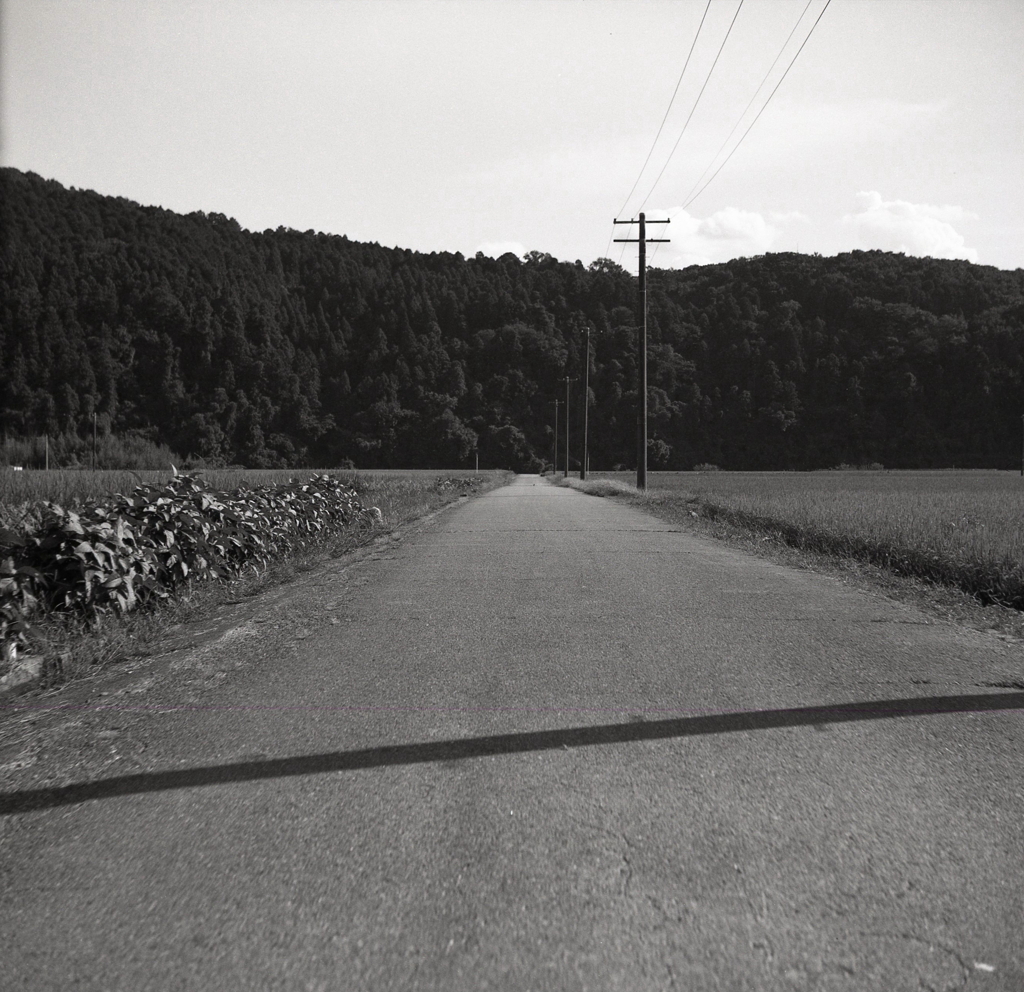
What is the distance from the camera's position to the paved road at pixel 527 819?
2045 millimetres

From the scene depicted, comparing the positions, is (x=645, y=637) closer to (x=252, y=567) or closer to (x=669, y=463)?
(x=252, y=567)

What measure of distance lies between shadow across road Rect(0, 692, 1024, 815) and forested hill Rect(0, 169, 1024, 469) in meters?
66.9

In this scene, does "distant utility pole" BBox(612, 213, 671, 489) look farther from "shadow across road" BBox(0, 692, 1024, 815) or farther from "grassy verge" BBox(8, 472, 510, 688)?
"shadow across road" BBox(0, 692, 1024, 815)

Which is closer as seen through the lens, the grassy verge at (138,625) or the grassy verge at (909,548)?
the grassy verge at (138,625)

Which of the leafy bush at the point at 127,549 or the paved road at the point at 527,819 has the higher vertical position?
the leafy bush at the point at 127,549

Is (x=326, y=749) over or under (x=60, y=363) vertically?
under

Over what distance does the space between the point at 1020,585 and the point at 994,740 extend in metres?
4.89

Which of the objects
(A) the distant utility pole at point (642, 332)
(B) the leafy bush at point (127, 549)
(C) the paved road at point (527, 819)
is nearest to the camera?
(C) the paved road at point (527, 819)

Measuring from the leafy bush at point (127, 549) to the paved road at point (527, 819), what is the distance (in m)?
0.99

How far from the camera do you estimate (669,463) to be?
9612cm

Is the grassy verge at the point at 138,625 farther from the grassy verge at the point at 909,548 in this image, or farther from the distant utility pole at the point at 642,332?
the distant utility pole at the point at 642,332

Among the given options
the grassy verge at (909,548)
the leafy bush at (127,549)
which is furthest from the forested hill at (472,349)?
the leafy bush at (127,549)

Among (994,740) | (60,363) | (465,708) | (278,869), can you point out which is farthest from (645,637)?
(60,363)

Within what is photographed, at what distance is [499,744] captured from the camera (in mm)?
3482
